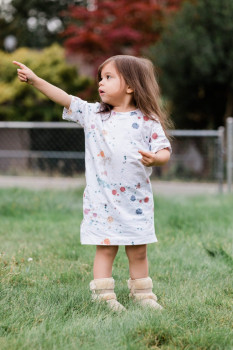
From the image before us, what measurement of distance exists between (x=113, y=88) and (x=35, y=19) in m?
18.0

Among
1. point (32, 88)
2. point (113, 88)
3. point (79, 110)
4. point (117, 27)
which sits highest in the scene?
point (117, 27)

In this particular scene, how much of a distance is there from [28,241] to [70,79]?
10.1m

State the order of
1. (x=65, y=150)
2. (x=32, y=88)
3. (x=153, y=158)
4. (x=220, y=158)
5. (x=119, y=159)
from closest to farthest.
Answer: (x=153, y=158) < (x=119, y=159) < (x=220, y=158) < (x=65, y=150) < (x=32, y=88)

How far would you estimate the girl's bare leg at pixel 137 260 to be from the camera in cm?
265

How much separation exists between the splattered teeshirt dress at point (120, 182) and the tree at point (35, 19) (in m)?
17.1

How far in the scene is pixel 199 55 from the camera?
11391 mm

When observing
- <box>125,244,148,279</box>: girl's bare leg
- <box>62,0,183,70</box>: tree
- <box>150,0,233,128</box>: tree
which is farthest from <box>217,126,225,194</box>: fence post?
<box>125,244,148,279</box>: girl's bare leg

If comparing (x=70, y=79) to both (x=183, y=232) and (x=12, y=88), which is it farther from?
(x=183, y=232)

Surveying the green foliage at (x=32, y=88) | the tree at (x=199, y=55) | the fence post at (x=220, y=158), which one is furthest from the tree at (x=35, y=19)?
the fence post at (x=220, y=158)

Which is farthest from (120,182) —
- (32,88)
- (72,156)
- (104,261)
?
(32,88)

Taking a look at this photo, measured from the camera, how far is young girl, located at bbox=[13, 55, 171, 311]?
8.34 feet

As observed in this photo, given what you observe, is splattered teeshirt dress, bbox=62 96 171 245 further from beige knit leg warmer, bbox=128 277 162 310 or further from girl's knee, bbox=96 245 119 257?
beige knit leg warmer, bbox=128 277 162 310

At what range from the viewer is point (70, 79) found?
45.2 ft

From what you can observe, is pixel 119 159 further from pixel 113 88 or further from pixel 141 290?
pixel 141 290
